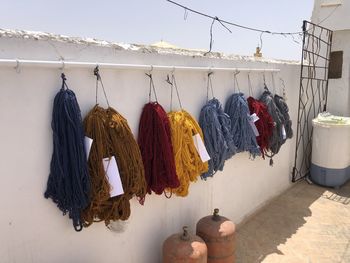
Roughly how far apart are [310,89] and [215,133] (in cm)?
327

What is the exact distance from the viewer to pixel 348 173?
5.75 m

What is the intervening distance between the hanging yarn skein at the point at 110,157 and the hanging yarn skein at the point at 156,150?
0.62 feet

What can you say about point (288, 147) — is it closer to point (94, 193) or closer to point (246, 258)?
point (246, 258)

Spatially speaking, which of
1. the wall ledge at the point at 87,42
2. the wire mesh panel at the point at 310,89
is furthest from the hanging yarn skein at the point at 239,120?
the wire mesh panel at the point at 310,89

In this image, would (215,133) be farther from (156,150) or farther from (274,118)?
(274,118)

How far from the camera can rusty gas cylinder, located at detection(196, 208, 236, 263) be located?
287 cm

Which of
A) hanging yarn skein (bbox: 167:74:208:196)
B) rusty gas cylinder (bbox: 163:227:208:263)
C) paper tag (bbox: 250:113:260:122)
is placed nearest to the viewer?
rusty gas cylinder (bbox: 163:227:208:263)

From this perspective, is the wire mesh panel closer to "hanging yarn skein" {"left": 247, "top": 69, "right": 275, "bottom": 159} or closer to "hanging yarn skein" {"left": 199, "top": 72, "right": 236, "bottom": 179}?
"hanging yarn skein" {"left": 247, "top": 69, "right": 275, "bottom": 159}

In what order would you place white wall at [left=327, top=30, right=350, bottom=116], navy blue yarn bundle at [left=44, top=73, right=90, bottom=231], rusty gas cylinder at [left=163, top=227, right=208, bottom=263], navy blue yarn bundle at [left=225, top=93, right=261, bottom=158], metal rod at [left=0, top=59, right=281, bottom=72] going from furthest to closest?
white wall at [left=327, top=30, right=350, bottom=116] → navy blue yarn bundle at [left=225, top=93, right=261, bottom=158] → rusty gas cylinder at [left=163, top=227, right=208, bottom=263] → navy blue yarn bundle at [left=44, top=73, right=90, bottom=231] → metal rod at [left=0, top=59, right=281, bottom=72]

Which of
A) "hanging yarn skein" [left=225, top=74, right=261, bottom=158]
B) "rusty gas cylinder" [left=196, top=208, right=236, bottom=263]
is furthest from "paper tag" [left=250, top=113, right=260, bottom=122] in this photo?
"rusty gas cylinder" [left=196, top=208, right=236, bottom=263]

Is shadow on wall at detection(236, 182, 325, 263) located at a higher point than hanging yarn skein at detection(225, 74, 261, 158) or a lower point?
lower

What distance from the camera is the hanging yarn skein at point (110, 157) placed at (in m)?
2.12

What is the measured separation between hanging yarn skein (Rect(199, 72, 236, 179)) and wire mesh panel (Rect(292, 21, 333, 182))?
8.74ft

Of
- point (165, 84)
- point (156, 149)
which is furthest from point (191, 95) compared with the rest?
point (156, 149)
